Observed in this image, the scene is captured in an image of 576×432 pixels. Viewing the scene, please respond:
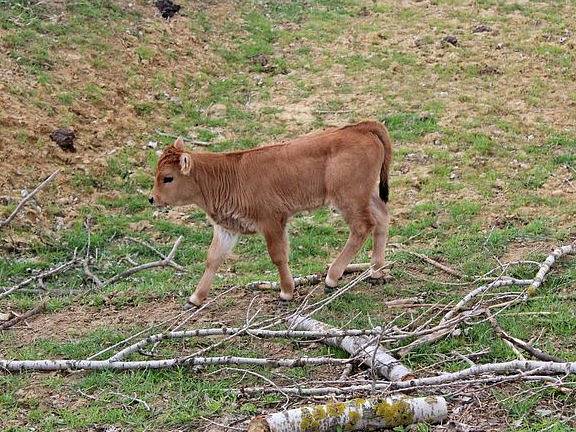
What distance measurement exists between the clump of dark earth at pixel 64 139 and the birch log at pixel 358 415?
8.59 meters

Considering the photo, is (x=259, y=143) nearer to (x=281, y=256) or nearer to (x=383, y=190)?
(x=383, y=190)

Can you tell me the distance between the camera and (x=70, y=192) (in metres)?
11.9

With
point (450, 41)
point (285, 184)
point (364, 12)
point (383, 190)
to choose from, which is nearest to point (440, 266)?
point (383, 190)

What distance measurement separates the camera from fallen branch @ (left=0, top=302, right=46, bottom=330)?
7.84 m

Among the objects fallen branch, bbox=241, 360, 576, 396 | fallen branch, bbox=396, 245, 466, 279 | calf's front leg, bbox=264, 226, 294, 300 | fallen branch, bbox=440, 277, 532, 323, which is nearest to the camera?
fallen branch, bbox=241, 360, 576, 396

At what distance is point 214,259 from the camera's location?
26.9 ft

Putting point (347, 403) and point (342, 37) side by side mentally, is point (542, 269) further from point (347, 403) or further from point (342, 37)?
point (342, 37)

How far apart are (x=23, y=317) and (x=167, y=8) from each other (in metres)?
11.0

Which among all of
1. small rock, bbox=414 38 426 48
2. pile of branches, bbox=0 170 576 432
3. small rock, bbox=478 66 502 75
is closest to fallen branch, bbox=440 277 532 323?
pile of branches, bbox=0 170 576 432

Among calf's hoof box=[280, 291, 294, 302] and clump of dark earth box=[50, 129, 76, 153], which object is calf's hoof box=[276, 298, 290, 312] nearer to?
calf's hoof box=[280, 291, 294, 302]

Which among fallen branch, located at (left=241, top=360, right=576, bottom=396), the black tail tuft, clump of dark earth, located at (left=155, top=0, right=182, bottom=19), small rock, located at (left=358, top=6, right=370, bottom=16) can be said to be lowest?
fallen branch, located at (left=241, top=360, right=576, bottom=396)

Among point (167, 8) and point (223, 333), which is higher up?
point (167, 8)

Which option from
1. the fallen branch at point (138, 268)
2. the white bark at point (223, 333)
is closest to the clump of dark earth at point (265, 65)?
the fallen branch at point (138, 268)

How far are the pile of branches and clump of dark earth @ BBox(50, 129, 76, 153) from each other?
5.80 metres
